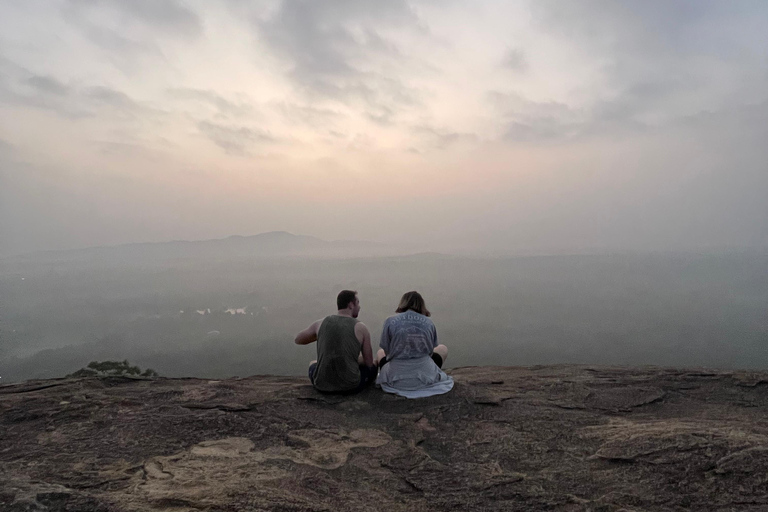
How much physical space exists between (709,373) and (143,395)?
10751 mm

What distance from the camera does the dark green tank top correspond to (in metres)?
6.72

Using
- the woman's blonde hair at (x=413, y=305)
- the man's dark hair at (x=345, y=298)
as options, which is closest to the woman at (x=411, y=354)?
the woman's blonde hair at (x=413, y=305)

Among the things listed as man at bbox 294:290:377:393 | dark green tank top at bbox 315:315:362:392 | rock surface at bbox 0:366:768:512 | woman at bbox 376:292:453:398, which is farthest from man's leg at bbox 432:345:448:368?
dark green tank top at bbox 315:315:362:392

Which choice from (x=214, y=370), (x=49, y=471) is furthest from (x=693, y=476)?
(x=214, y=370)

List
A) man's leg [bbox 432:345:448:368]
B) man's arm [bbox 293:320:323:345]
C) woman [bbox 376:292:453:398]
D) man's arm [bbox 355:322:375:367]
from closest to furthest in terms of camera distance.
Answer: woman [bbox 376:292:453:398] < man's arm [bbox 355:322:375:367] < man's arm [bbox 293:320:323:345] < man's leg [bbox 432:345:448:368]

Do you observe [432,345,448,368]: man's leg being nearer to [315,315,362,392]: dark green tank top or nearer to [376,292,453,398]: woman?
[376,292,453,398]: woman

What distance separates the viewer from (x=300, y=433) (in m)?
5.62

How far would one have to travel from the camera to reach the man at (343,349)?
6734 mm

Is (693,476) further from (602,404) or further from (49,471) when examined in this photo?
(49,471)

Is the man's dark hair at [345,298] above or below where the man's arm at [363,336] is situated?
above

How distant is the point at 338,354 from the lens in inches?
267

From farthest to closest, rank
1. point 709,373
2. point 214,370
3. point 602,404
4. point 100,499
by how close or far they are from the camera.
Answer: point 214,370
point 709,373
point 602,404
point 100,499

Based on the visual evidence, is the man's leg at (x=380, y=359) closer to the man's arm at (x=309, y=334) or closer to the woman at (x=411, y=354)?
the woman at (x=411, y=354)

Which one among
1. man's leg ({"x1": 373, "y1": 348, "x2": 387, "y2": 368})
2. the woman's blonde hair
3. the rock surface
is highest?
the woman's blonde hair
